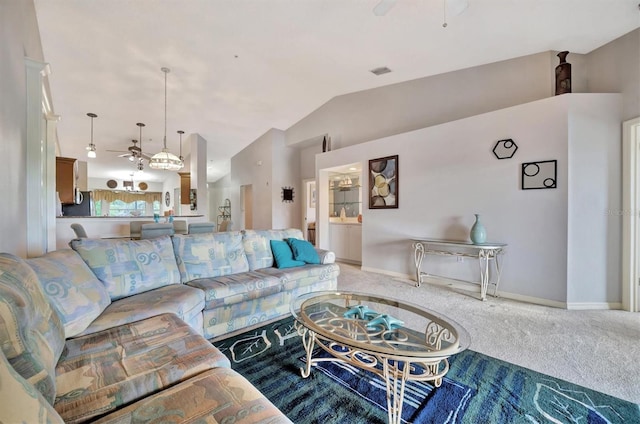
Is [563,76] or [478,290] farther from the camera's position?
[478,290]

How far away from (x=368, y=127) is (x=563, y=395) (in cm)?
480

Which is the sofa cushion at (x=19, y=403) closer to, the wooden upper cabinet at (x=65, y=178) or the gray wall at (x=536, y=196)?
the gray wall at (x=536, y=196)

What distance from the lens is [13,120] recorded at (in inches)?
85.9

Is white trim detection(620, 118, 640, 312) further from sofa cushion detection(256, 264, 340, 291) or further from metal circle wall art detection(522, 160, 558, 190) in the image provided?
sofa cushion detection(256, 264, 340, 291)

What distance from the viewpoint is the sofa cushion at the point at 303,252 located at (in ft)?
10.3

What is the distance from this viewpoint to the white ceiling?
9.39 feet

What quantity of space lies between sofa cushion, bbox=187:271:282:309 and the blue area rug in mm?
454

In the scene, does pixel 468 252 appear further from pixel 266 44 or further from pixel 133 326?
pixel 266 44

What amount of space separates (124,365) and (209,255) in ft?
5.04

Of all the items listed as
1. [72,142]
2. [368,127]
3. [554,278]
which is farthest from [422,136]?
[72,142]

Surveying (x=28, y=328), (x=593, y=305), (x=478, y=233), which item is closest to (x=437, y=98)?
(x=478, y=233)

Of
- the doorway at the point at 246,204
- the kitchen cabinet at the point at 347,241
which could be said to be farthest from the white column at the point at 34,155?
the doorway at the point at 246,204

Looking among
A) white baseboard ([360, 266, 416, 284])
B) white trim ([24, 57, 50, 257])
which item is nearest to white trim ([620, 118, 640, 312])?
white baseboard ([360, 266, 416, 284])

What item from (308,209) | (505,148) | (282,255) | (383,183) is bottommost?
(282,255)
